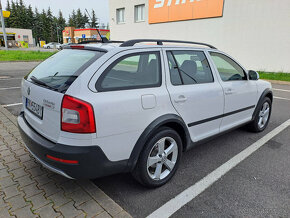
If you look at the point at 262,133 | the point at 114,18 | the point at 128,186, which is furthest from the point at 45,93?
the point at 114,18

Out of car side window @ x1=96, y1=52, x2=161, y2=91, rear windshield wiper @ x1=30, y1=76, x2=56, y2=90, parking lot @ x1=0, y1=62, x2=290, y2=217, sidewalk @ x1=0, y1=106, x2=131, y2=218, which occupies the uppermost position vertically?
car side window @ x1=96, y1=52, x2=161, y2=91

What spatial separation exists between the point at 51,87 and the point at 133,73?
848mm

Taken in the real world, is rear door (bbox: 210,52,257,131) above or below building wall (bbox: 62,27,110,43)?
below

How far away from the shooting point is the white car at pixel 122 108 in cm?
199

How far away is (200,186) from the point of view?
267 centimetres

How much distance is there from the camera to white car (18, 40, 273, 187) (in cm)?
199

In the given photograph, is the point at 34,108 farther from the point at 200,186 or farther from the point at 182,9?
the point at 182,9

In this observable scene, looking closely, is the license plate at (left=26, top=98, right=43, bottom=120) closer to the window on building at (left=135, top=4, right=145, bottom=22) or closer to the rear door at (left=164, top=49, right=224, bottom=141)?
the rear door at (left=164, top=49, right=224, bottom=141)

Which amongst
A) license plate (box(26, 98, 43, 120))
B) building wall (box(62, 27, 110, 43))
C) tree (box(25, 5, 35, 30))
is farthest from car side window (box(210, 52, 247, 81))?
tree (box(25, 5, 35, 30))

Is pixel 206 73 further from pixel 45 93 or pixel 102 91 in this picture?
pixel 45 93

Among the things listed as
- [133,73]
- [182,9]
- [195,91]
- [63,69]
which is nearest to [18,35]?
[182,9]

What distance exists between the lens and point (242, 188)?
105 inches

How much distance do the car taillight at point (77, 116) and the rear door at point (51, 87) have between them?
7 centimetres

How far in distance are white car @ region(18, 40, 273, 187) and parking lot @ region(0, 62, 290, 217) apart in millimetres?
241
